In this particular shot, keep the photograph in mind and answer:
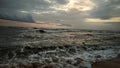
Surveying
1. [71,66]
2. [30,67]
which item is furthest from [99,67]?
[30,67]

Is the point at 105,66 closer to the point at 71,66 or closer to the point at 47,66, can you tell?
the point at 71,66

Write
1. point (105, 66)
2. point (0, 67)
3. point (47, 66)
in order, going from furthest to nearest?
point (105, 66) → point (47, 66) → point (0, 67)

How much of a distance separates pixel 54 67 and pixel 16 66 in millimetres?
1727

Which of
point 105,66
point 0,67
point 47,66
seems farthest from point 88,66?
point 0,67

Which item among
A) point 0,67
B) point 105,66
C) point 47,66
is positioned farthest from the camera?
point 105,66

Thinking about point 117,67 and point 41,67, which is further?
point 117,67

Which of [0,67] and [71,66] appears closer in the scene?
[0,67]

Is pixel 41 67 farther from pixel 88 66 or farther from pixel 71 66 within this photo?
pixel 88 66

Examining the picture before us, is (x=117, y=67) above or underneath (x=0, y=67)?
underneath

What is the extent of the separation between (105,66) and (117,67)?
0.54 m

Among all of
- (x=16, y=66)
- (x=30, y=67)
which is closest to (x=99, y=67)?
(x=30, y=67)

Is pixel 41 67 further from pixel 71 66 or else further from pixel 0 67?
pixel 0 67

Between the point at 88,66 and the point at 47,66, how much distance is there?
6.42 feet

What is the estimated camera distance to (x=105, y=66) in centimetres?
541
